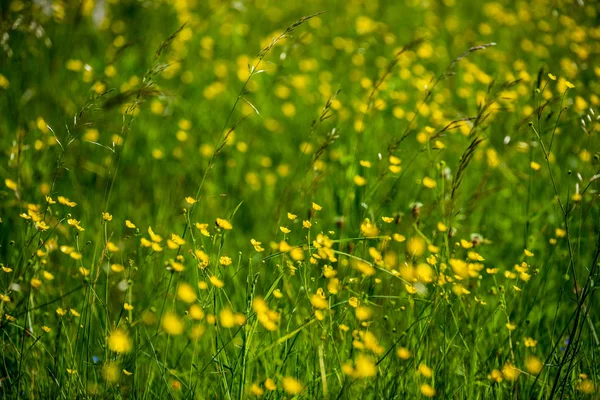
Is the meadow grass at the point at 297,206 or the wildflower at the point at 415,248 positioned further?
the wildflower at the point at 415,248

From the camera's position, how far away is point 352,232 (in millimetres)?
2275

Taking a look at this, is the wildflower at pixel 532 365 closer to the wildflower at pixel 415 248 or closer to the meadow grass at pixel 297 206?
the meadow grass at pixel 297 206

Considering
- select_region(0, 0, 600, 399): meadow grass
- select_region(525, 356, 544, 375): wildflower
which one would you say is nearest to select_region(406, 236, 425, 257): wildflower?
select_region(0, 0, 600, 399): meadow grass

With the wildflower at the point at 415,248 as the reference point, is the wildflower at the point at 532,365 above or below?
below

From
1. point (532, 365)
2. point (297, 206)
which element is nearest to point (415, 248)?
point (532, 365)

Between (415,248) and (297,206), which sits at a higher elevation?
(415,248)

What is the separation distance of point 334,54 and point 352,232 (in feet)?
8.51

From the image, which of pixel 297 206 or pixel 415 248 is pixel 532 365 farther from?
pixel 297 206

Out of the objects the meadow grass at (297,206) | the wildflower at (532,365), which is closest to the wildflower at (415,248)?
the meadow grass at (297,206)

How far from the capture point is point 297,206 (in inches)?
102

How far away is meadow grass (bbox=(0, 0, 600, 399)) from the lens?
1565 mm

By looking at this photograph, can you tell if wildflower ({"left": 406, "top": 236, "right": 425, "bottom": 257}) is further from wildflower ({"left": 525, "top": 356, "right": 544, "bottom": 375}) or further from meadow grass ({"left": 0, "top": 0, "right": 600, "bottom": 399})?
wildflower ({"left": 525, "top": 356, "right": 544, "bottom": 375})

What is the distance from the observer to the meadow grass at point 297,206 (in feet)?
5.14

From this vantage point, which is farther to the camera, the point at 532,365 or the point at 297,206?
the point at 297,206
